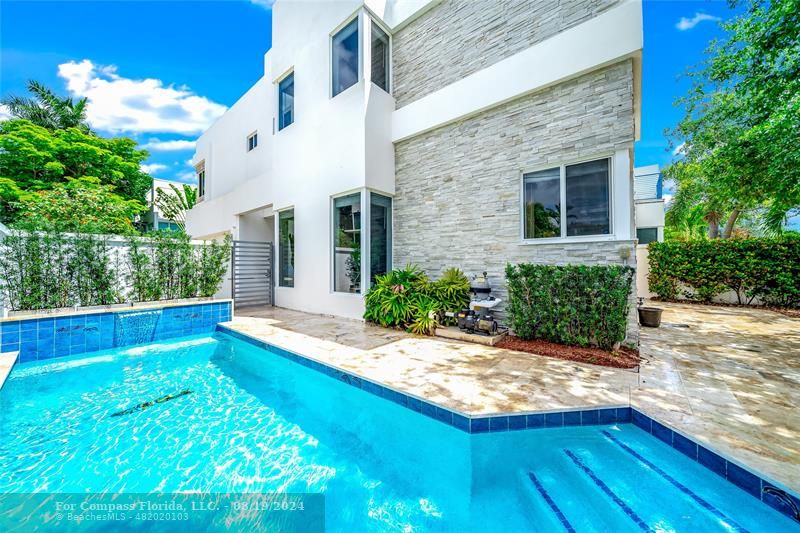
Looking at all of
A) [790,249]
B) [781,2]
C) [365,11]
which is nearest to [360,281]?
[365,11]

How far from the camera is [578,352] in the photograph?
516 centimetres

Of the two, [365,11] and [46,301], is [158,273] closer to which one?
[46,301]

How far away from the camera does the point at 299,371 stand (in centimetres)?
517

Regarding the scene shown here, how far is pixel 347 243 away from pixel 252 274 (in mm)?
4952

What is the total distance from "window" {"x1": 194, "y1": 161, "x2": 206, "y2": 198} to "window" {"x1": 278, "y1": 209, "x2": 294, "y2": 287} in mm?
Answer: 9789

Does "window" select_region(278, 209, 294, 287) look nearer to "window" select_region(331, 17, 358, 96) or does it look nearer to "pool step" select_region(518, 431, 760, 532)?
"window" select_region(331, 17, 358, 96)

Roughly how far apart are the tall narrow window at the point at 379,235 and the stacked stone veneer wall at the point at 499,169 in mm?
243

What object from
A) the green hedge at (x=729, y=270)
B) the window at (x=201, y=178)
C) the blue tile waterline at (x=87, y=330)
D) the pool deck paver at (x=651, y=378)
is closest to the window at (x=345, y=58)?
the pool deck paver at (x=651, y=378)

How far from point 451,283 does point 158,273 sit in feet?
23.9

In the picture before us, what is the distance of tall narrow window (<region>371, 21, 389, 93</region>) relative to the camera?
8.48 metres

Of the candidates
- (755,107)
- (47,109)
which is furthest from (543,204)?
(47,109)

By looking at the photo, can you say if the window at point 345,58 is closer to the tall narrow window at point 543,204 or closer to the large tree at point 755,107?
the tall narrow window at point 543,204

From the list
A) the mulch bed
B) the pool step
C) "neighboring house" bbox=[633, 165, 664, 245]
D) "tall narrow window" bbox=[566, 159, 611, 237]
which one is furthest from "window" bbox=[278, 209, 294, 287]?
"neighboring house" bbox=[633, 165, 664, 245]

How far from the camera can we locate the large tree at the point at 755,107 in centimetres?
552
